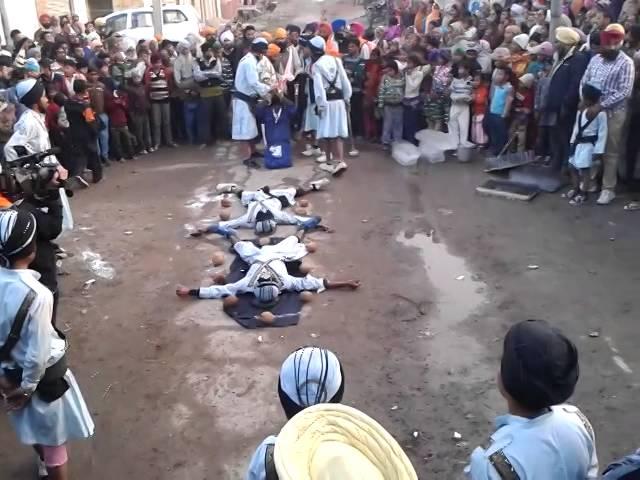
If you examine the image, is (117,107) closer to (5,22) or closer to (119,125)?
(119,125)

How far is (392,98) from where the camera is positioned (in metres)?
10.1

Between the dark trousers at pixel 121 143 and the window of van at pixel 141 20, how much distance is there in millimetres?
7880

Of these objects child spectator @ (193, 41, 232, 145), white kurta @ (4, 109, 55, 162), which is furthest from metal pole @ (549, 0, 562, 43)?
white kurta @ (4, 109, 55, 162)

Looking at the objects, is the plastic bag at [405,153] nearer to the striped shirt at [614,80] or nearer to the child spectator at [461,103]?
the child spectator at [461,103]

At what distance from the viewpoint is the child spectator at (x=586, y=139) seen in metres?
7.42

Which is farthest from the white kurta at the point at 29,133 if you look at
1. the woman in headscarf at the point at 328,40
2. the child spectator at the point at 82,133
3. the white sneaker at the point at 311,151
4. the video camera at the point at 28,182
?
the white sneaker at the point at 311,151

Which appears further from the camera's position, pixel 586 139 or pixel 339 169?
pixel 339 169

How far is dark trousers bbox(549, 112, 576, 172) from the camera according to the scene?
8.34 metres

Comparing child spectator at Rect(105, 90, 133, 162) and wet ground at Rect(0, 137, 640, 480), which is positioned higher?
child spectator at Rect(105, 90, 133, 162)

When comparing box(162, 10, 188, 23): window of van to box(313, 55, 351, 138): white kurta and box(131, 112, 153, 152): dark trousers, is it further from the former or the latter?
box(313, 55, 351, 138): white kurta

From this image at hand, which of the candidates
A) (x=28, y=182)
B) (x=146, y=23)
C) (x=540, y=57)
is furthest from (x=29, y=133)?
(x=146, y=23)

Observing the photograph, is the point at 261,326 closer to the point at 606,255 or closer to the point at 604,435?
the point at 604,435

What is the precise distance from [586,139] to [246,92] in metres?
4.57

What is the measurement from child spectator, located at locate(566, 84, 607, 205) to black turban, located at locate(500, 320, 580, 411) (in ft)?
19.6
